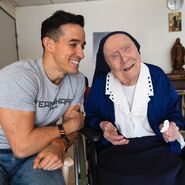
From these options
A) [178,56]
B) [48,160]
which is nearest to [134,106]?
[48,160]

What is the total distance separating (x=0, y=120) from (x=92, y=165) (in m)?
0.48

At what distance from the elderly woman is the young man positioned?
142 millimetres

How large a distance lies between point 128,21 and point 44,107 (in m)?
3.34

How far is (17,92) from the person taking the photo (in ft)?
3.42

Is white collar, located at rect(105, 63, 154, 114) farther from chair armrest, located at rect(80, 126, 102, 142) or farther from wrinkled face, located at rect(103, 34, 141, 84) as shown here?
chair armrest, located at rect(80, 126, 102, 142)

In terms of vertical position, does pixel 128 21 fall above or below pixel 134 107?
above

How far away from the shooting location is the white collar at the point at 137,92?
131 centimetres

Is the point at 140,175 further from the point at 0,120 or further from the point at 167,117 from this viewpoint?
the point at 0,120

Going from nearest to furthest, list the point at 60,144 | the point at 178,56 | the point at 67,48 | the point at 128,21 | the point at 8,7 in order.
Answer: the point at 60,144 → the point at 67,48 → the point at 178,56 → the point at 8,7 → the point at 128,21

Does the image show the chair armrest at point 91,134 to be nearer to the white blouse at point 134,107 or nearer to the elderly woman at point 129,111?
the elderly woman at point 129,111

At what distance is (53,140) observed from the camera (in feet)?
3.69

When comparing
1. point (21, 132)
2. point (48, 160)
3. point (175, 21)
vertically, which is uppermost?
point (175, 21)

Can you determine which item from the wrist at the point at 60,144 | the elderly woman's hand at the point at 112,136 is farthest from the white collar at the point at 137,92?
the wrist at the point at 60,144

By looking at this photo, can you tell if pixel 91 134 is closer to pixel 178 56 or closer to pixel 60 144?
pixel 60 144
